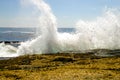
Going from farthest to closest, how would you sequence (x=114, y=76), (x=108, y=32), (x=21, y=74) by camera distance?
(x=108, y=32) → (x=21, y=74) → (x=114, y=76)

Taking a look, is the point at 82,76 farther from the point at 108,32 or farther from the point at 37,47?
the point at 108,32

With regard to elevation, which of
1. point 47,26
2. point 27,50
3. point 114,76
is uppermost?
point 47,26

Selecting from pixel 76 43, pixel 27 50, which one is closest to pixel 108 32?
pixel 76 43

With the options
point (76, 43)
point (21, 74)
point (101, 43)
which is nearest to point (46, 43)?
point (76, 43)

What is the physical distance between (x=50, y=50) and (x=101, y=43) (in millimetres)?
12011

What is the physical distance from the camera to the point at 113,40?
5719 centimetres

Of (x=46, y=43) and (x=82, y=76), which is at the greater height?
(x=46, y=43)

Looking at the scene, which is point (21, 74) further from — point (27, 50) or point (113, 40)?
point (113, 40)

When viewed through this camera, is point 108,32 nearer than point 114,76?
No

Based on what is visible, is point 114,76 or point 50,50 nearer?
point 114,76

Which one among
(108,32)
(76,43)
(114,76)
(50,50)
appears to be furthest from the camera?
(108,32)

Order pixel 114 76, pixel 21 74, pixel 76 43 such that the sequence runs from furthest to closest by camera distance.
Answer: pixel 76 43 < pixel 21 74 < pixel 114 76

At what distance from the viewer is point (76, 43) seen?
5669cm

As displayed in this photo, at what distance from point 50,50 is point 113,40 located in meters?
13.8
